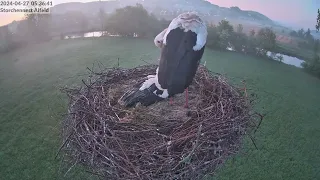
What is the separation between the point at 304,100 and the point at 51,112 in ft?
28.8

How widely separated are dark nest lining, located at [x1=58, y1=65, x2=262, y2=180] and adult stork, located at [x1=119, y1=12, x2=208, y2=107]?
22 centimetres

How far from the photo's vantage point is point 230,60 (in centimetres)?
1414

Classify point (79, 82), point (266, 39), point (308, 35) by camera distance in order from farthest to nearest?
point (308, 35)
point (266, 39)
point (79, 82)

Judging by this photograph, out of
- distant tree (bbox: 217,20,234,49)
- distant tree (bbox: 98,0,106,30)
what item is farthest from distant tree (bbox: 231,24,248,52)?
distant tree (bbox: 98,0,106,30)

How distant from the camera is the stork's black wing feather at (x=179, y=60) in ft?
8.85

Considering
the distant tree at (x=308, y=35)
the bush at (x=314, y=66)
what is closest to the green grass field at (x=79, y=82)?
the bush at (x=314, y=66)

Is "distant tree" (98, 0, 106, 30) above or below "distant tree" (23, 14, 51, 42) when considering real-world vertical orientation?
above

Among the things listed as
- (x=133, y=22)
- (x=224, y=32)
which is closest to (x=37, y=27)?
(x=133, y=22)

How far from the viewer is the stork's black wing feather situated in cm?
270

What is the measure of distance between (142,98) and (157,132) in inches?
22.1

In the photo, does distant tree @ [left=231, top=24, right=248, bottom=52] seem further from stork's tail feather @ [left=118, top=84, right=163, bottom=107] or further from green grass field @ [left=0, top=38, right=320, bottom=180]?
stork's tail feather @ [left=118, top=84, right=163, bottom=107]

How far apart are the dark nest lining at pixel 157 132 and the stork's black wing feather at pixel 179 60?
0.30m

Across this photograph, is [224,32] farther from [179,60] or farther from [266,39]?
[179,60]

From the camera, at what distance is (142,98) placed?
9.73ft
